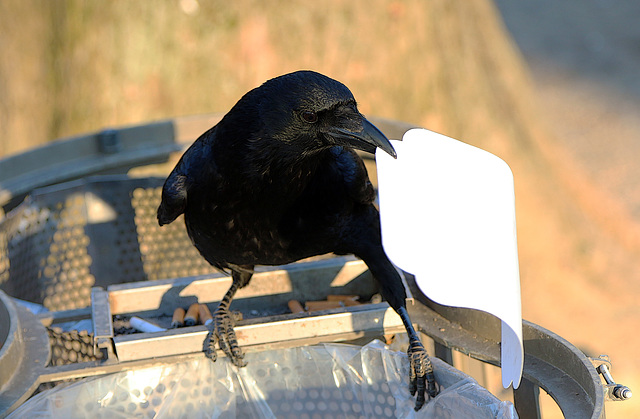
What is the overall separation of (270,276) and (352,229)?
0.36m

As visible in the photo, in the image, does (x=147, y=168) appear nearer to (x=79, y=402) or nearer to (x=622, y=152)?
(x=79, y=402)

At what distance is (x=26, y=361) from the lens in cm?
198

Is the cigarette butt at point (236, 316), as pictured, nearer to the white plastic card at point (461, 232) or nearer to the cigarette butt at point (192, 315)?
the cigarette butt at point (192, 315)

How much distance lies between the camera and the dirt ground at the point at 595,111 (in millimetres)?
4844

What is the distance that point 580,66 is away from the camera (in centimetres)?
1016

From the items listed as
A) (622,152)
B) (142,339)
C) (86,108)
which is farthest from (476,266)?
(622,152)

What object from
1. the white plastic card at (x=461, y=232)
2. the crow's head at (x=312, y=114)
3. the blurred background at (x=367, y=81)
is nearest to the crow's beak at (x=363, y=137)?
the crow's head at (x=312, y=114)

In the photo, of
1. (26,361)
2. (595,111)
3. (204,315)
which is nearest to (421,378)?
(204,315)

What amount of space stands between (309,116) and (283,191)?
28 cm

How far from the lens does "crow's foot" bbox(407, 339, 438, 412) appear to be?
191cm

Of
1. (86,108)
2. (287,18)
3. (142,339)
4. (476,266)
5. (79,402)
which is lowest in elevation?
(79,402)

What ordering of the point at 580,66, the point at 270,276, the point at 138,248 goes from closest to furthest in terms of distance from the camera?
the point at 270,276 < the point at 138,248 < the point at 580,66

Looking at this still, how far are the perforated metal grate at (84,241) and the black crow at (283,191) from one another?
3.03 ft

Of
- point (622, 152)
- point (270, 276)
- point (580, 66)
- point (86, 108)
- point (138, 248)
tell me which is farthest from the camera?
point (580, 66)
